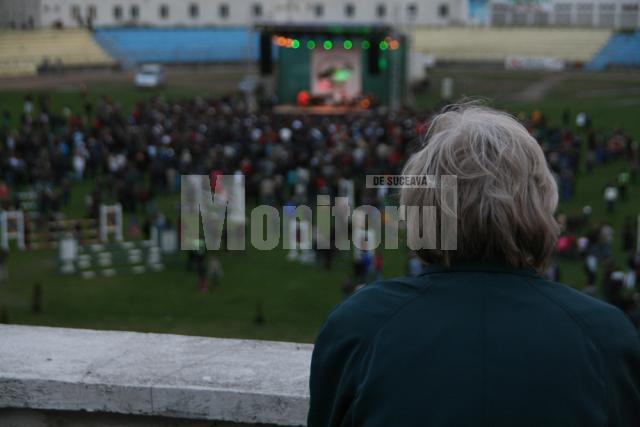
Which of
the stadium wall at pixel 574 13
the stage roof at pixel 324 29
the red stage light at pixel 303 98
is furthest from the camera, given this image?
the stadium wall at pixel 574 13

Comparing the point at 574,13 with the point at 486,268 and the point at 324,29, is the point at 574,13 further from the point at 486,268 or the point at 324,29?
the point at 486,268

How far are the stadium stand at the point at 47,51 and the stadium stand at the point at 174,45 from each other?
1417 mm

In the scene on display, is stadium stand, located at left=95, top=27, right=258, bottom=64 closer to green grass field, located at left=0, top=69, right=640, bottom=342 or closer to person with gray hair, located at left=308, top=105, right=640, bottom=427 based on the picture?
green grass field, located at left=0, top=69, right=640, bottom=342

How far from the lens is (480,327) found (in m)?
2.14

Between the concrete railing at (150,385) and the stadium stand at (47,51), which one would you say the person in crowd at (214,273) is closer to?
the concrete railing at (150,385)

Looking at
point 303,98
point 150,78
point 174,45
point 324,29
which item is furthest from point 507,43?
point 303,98

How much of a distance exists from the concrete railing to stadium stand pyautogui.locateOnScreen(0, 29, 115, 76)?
2303 inches

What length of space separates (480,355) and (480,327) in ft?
0.21

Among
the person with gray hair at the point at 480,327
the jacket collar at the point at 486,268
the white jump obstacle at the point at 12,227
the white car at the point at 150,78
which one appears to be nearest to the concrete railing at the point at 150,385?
the person with gray hair at the point at 480,327

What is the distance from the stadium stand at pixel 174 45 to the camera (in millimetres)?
70688

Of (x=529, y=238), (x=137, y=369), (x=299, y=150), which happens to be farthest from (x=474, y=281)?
(x=299, y=150)

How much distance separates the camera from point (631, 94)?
53.2m

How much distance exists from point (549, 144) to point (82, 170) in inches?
596

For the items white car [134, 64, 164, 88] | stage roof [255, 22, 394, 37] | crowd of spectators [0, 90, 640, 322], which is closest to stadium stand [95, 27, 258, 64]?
white car [134, 64, 164, 88]
